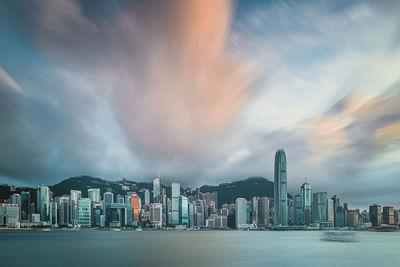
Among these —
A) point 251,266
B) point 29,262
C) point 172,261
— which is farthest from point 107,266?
point 251,266

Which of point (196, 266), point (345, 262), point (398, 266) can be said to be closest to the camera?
point (196, 266)

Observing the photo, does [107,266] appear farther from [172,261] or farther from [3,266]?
[3,266]

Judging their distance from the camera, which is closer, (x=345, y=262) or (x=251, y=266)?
(x=251, y=266)

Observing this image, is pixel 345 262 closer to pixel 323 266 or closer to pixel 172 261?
pixel 323 266

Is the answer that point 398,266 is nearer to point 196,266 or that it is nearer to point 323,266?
point 323,266

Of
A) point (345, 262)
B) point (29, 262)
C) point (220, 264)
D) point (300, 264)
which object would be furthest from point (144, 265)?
point (345, 262)

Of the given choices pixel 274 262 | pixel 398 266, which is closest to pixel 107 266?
pixel 274 262

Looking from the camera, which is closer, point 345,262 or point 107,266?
point 107,266

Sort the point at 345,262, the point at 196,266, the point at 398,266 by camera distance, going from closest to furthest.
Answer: the point at 196,266 → the point at 398,266 → the point at 345,262
